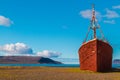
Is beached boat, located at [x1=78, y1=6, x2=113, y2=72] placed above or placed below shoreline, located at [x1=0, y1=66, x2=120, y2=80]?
above

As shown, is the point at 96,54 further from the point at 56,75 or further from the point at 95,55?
the point at 56,75

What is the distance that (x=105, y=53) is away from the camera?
47531 mm

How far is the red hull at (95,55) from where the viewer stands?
152 ft

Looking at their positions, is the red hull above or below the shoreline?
above

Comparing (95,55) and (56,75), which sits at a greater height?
(95,55)

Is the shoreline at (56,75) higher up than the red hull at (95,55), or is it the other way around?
the red hull at (95,55)

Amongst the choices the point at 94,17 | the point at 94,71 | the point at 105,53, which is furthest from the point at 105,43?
the point at 94,17

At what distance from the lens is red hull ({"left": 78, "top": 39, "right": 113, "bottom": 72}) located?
152ft

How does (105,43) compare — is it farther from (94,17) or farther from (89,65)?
(94,17)

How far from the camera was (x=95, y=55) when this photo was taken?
1822 inches

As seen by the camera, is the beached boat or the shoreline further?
the beached boat

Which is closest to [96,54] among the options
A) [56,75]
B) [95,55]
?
[95,55]

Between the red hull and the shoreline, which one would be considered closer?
the shoreline

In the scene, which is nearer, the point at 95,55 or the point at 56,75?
the point at 56,75
